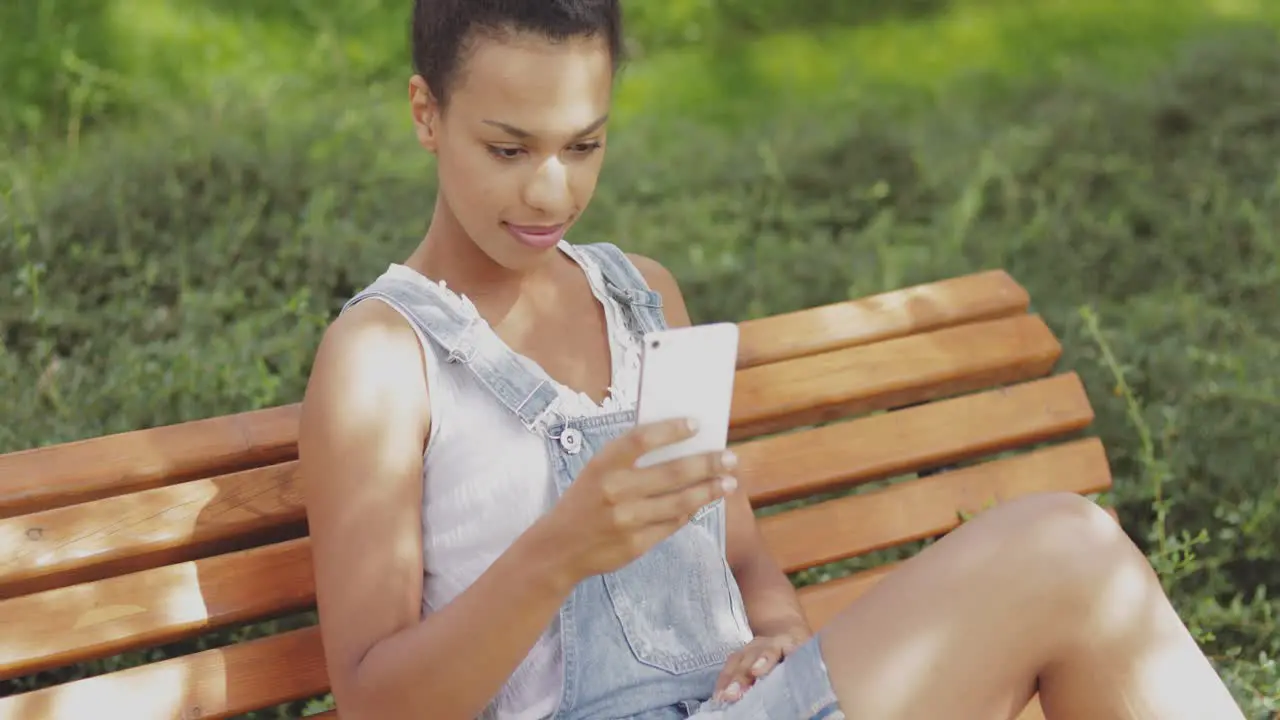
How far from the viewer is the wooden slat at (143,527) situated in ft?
7.22

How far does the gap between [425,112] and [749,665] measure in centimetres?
89

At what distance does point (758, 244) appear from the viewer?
4.55 meters

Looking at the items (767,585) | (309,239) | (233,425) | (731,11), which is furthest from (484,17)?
(731,11)

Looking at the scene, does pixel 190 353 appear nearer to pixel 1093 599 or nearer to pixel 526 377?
pixel 526 377

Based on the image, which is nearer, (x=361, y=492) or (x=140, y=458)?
(x=361, y=492)

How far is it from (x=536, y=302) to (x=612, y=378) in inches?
6.5

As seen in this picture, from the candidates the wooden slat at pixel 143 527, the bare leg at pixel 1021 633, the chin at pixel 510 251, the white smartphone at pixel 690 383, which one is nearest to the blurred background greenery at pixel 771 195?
the wooden slat at pixel 143 527

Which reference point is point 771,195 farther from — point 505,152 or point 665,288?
point 505,152

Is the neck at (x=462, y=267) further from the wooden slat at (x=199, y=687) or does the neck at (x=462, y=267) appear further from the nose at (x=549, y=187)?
the wooden slat at (x=199, y=687)

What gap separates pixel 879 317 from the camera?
302 centimetres

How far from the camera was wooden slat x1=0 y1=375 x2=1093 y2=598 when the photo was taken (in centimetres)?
221

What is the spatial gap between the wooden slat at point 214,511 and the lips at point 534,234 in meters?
0.54

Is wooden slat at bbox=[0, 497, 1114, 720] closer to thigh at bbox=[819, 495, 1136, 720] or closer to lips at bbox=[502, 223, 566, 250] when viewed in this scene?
lips at bbox=[502, 223, 566, 250]

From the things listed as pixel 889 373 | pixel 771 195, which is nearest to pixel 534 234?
pixel 889 373
